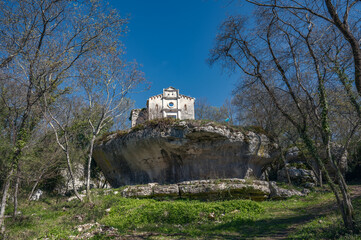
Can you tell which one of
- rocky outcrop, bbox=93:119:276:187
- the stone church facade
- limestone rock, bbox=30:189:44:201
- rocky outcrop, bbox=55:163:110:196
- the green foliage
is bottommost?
the green foliage

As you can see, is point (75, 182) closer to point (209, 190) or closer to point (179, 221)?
point (209, 190)

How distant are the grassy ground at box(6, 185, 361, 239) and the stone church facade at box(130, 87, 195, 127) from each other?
1586 centimetres

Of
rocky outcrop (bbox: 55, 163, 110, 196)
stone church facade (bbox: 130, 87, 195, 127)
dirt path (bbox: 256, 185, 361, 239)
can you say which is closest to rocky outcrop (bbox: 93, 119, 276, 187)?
dirt path (bbox: 256, 185, 361, 239)

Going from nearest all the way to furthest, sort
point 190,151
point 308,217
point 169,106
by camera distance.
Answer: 1. point 308,217
2. point 190,151
3. point 169,106

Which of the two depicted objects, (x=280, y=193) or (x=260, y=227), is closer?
(x=260, y=227)

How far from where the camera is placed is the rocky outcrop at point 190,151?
15359 millimetres

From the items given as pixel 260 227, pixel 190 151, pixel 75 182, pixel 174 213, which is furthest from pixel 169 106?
pixel 260 227

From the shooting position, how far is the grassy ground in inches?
314

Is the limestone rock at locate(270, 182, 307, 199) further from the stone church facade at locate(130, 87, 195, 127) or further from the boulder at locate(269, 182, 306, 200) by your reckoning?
the stone church facade at locate(130, 87, 195, 127)

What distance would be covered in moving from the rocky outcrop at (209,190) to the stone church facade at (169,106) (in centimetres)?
1442

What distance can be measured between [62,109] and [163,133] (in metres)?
6.04

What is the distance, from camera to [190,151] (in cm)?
1569

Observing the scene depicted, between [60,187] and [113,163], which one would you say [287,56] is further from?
[60,187]

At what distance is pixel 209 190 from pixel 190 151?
111 inches
